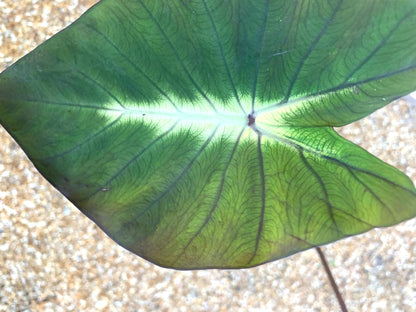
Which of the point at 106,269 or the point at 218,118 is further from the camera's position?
the point at 106,269

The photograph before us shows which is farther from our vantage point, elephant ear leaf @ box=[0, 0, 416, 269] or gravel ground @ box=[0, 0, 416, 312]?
gravel ground @ box=[0, 0, 416, 312]

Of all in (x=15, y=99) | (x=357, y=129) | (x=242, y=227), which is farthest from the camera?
(x=357, y=129)

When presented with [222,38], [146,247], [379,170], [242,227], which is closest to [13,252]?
[146,247]

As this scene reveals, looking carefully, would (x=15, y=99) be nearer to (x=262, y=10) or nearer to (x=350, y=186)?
(x=262, y=10)

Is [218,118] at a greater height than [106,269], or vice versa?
[218,118]

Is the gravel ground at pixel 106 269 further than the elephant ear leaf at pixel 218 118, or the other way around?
the gravel ground at pixel 106 269
